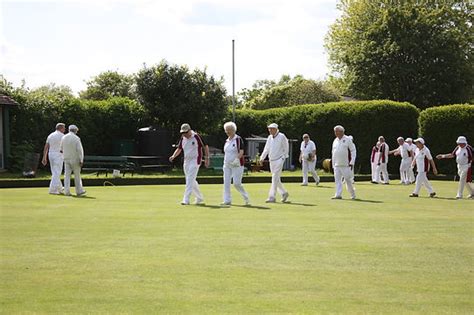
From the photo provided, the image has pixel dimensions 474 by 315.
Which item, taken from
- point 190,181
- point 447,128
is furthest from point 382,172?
point 190,181

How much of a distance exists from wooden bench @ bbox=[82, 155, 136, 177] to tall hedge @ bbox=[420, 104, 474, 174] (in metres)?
12.9

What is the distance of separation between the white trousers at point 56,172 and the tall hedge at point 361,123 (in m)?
16.1

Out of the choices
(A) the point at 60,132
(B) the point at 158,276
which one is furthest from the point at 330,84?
(B) the point at 158,276

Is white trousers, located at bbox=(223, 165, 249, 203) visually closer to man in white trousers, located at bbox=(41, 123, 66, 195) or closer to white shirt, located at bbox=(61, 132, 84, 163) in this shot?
white shirt, located at bbox=(61, 132, 84, 163)

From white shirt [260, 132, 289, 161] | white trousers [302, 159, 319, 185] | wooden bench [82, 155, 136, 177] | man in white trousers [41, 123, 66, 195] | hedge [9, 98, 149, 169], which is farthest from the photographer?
hedge [9, 98, 149, 169]

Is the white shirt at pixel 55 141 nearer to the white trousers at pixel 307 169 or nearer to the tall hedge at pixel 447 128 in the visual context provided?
the white trousers at pixel 307 169

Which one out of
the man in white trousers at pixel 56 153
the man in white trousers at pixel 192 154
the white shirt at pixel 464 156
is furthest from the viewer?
the white shirt at pixel 464 156

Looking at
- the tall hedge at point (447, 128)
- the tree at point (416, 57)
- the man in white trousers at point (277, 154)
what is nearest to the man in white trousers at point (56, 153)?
the man in white trousers at point (277, 154)

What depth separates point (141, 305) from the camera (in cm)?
622

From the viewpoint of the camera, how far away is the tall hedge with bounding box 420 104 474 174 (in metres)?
31.5

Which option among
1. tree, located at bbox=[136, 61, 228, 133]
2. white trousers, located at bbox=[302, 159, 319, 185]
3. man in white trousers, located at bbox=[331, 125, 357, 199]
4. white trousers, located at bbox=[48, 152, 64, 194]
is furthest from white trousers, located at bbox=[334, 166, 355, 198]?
tree, located at bbox=[136, 61, 228, 133]

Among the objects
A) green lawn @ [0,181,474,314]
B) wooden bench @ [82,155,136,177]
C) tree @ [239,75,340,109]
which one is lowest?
green lawn @ [0,181,474,314]

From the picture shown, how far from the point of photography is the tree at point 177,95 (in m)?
34.6

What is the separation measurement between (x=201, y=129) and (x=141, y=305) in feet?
97.9
